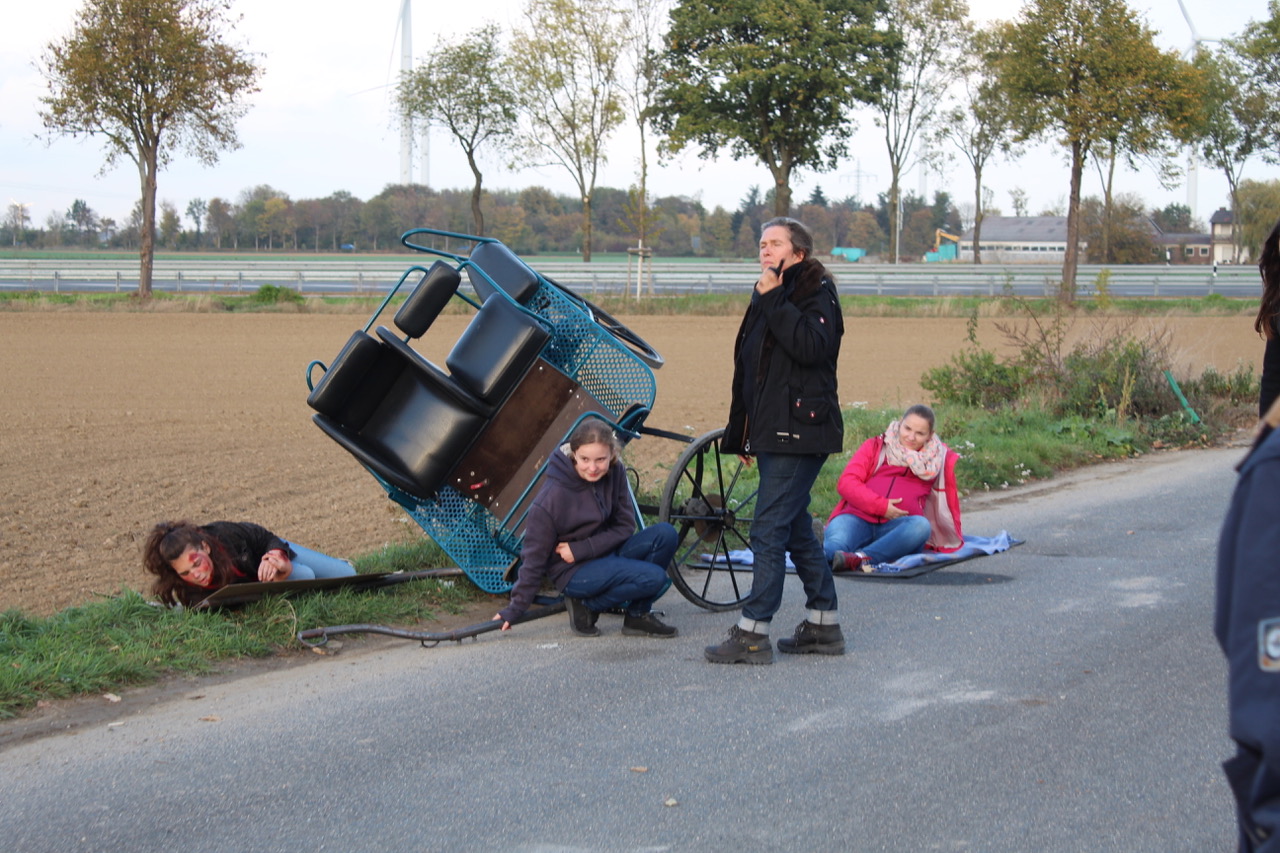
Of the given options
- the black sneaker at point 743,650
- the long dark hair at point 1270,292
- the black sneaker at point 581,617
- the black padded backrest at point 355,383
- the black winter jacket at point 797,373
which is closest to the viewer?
the long dark hair at point 1270,292

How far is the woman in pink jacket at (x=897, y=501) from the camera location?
23.9 feet

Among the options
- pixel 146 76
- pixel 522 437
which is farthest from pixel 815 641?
pixel 146 76

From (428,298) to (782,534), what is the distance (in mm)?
2316

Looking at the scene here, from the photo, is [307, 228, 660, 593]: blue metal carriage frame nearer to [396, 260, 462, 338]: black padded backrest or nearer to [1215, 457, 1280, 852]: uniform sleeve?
[396, 260, 462, 338]: black padded backrest

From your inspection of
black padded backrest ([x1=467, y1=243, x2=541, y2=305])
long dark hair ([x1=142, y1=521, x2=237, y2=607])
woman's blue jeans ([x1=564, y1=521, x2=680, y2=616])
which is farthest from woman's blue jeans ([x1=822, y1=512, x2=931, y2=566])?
long dark hair ([x1=142, y1=521, x2=237, y2=607])

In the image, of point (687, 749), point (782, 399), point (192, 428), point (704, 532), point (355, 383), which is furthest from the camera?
point (192, 428)

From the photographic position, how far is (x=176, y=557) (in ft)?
18.6

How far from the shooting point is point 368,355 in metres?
6.23

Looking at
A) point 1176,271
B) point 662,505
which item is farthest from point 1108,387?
point 1176,271

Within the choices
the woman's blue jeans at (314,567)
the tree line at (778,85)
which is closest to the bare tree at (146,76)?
the tree line at (778,85)

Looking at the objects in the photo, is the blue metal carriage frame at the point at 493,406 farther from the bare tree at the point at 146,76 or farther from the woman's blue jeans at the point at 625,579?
the bare tree at the point at 146,76

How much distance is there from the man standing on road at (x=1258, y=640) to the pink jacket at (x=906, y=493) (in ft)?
18.5

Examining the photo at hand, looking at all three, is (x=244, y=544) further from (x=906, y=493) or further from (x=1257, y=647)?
(x=1257, y=647)

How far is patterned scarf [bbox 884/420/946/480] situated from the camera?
734 cm
